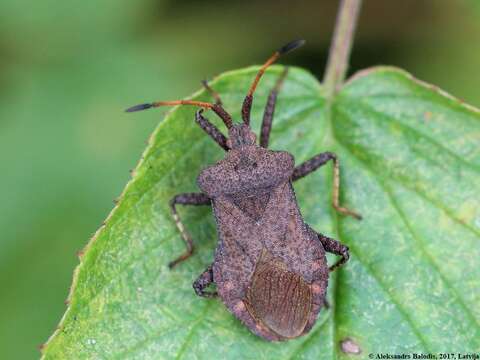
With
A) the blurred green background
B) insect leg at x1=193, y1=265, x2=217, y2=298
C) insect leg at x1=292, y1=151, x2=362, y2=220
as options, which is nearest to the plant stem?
insect leg at x1=292, y1=151, x2=362, y2=220

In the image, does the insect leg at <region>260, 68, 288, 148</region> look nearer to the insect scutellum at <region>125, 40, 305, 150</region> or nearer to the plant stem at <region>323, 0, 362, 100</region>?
the insect scutellum at <region>125, 40, 305, 150</region>

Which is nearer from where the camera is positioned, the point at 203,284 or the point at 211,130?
the point at 203,284

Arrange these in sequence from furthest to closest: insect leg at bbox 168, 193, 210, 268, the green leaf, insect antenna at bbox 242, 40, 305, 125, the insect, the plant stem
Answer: the plant stem < insect antenna at bbox 242, 40, 305, 125 < insect leg at bbox 168, 193, 210, 268 < the insect < the green leaf

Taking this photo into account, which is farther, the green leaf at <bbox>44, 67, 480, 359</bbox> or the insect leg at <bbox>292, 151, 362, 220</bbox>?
the insect leg at <bbox>292, 151, 362, 220</bbox>

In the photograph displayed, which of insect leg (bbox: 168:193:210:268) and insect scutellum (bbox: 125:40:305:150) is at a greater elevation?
insect scutellum (bbox: 125:40:305:150)

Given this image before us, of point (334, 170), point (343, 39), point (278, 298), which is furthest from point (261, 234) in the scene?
point (343, 39)

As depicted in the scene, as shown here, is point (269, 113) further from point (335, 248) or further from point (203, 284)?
point (203, 284)

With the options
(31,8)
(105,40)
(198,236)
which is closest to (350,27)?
(198,236)
